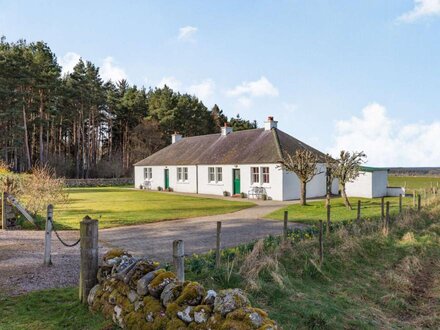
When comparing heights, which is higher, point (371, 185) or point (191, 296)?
point (371, 185)

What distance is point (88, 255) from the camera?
6457 millimetres

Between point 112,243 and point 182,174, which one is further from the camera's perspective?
point 182,174

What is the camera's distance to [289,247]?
32.7 feet

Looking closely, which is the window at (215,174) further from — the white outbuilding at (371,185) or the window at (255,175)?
the white outbuilding at (371,185)

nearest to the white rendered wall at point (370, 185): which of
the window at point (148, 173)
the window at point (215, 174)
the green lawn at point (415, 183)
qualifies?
the green lawn at point (415, 183)

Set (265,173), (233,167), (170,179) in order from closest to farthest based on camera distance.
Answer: (265,173) < (233,167) < (170,179)

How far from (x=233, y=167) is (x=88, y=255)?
24.4 m

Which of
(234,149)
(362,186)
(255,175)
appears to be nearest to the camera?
(362,186)

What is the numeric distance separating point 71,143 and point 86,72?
12641mm

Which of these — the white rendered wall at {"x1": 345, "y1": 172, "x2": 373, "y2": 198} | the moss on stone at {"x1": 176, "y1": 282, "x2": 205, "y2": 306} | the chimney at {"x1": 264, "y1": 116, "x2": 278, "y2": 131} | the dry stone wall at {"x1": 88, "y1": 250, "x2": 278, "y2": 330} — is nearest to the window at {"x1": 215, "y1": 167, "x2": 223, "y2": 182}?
the chimney at {"x1": 264, "y1": 116, "x2": 278, "y2": 131}

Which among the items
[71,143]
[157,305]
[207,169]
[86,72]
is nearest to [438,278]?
[157,305]

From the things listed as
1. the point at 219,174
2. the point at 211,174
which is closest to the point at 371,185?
the point at 219,174

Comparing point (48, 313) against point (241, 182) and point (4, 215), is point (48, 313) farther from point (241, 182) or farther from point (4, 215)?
point (241, 182)

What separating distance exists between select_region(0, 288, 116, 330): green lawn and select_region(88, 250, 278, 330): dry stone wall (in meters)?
0.22
